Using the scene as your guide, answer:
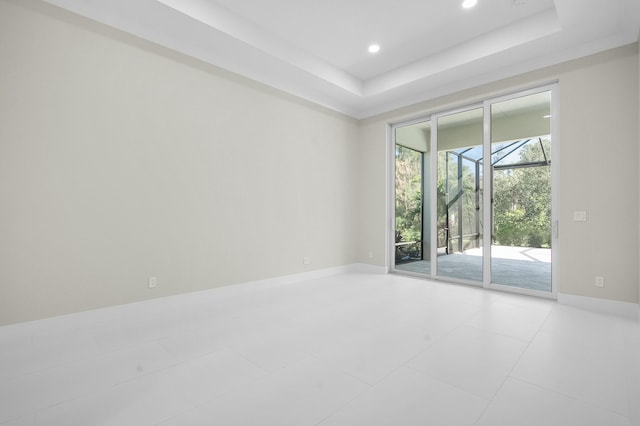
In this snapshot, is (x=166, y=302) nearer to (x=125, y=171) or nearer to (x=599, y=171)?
(x=125, y=171)

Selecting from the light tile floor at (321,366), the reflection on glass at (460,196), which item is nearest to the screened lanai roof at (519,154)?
the reflection on glass at (460,196)

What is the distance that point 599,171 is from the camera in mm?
3424

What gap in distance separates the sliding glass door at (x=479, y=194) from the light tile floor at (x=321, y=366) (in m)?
0.97

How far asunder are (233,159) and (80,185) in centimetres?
166

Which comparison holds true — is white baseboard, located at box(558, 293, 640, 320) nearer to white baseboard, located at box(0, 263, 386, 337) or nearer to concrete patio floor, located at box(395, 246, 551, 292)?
concrete patio floor, located at box(395, 246, 551, 292)

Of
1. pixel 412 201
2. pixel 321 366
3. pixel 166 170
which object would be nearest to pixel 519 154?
pixel 412 201

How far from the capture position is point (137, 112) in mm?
3184

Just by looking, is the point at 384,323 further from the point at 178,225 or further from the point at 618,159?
the point at 618,159

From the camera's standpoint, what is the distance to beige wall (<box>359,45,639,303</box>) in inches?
128

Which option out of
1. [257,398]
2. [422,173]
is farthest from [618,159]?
[257,398]

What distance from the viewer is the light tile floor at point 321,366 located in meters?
1.62

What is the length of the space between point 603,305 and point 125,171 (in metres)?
5.32

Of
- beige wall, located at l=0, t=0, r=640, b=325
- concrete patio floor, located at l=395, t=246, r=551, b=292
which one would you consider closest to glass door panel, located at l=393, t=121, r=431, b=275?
concrete patio floor, located at l=395, t=246, r=551, b=292

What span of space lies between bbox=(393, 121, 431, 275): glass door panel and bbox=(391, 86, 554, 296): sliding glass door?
0.02 meters
